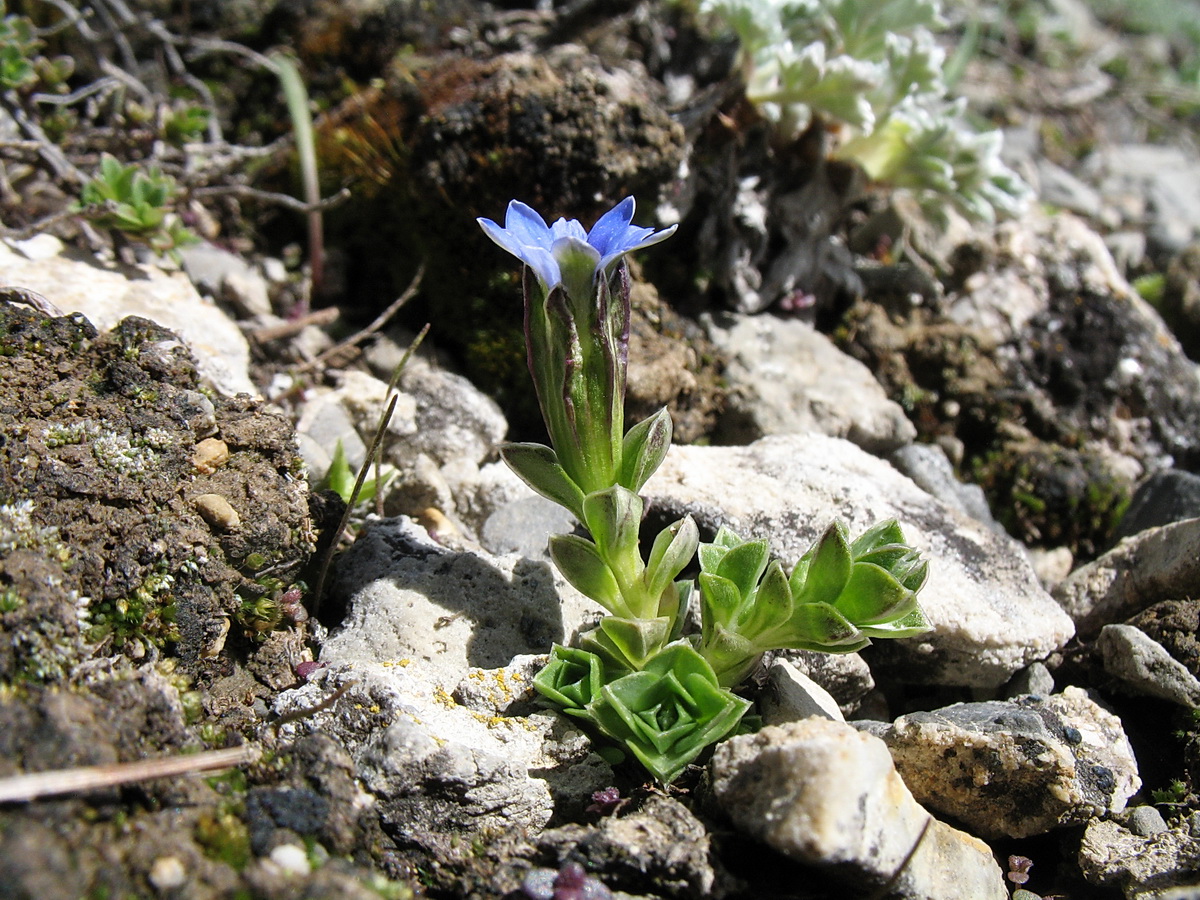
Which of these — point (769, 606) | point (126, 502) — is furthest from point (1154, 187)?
point (126, 502)

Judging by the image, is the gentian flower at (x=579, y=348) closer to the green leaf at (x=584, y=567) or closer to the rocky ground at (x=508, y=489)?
the green leaf at (x=584, y=567)

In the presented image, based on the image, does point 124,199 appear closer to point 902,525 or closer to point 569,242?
point 569,242

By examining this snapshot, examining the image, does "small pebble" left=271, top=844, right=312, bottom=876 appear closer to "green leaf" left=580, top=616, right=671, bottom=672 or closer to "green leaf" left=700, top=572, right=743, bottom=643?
"green leaf" left=580, top=616, right=671, bottom=672

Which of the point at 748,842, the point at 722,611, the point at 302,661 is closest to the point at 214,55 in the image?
the point at 302,661

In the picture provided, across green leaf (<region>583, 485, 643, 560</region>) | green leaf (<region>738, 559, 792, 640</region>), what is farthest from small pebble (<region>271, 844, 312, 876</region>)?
green leaf (<region>738, 559, 792, 640</region>)

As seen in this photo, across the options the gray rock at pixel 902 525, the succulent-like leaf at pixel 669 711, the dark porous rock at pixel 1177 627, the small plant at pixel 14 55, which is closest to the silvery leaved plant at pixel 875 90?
the gray rock at pixel 902 525

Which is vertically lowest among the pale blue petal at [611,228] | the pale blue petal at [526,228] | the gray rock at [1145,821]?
the gray rock at [1145,821]

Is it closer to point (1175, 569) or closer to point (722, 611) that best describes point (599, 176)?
point (722, 611)
